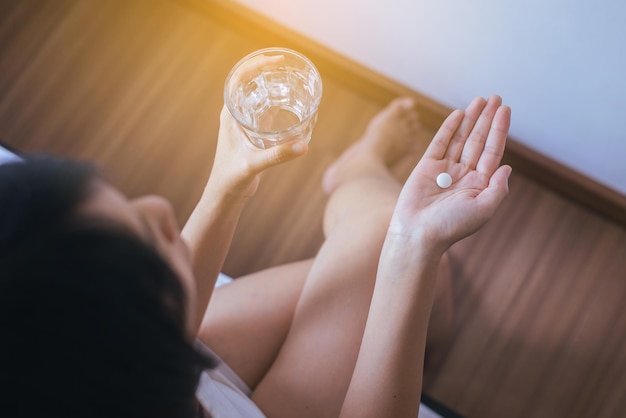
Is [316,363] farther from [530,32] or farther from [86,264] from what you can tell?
[530,32]

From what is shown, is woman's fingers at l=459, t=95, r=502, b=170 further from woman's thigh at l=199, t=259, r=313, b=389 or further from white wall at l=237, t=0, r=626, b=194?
woman's thigh at l=199, t=259, r=313, b=389

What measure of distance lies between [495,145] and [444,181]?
3.5 inches

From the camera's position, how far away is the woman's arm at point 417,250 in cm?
69

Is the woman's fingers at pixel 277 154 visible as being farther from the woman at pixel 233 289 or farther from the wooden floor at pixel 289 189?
the wooden floor at pixel 289 189

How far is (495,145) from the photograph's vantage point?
741 mm

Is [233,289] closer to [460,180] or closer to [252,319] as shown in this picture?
[252,319]

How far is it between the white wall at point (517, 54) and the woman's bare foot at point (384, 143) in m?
0.08

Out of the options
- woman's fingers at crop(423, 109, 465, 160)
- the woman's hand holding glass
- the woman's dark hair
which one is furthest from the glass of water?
the woman's dark hair

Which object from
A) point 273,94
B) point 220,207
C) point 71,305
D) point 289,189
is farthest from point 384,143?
point 71,305

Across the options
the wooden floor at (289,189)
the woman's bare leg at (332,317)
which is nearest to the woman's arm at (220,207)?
the woman's bare leg at (332,317)

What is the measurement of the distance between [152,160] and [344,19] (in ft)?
1.88

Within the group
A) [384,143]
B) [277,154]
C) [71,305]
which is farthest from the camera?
[384,143]

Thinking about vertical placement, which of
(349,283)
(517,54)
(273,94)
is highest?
(517,54)

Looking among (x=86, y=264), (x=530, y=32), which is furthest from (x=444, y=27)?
(x=86, y=264)
